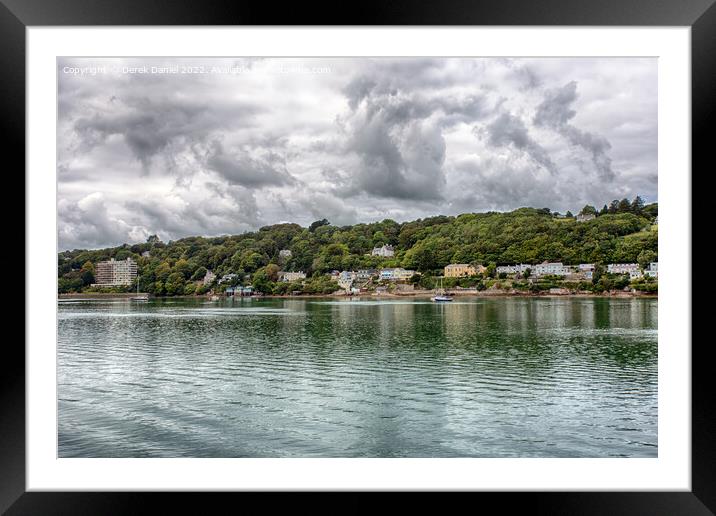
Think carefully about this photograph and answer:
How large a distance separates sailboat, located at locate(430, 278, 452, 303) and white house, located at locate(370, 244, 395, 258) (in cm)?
291

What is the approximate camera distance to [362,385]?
10359 millimetres

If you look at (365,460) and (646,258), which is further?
(646,258)

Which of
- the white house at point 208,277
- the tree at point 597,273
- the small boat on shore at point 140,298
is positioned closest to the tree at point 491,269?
the tree at point 597,273

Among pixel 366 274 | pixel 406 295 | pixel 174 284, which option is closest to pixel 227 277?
pixel 174 284

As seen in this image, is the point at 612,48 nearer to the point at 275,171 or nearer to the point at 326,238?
the point at 326,238

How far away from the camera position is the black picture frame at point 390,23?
208cm

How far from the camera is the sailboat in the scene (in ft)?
94.1

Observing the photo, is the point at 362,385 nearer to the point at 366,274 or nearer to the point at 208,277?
the point at 366,274

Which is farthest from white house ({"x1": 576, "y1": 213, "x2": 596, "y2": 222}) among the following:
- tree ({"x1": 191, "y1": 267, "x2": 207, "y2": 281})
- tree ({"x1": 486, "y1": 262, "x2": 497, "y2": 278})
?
tree ({"x1": 191, "y1": 267, "x2": 207, "y2": 281})

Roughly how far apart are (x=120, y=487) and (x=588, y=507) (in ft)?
5.70

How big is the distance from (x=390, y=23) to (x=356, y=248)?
1100 inches

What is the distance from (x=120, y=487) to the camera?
2189 millimetres

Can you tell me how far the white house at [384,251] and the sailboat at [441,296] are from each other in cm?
291

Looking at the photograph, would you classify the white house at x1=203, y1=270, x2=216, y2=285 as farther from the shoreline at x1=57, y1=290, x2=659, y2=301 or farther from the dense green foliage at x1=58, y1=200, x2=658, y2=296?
the shoreline at x1=57, y1=290, x2=659, y2=301
